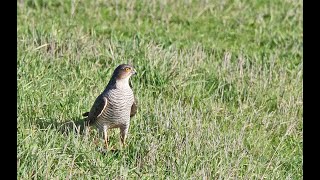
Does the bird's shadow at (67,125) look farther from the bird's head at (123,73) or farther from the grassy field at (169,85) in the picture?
the bird's head at (123,73)

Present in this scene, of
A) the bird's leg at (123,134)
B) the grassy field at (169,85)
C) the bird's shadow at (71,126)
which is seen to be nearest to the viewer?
the grassy field at (169,85)

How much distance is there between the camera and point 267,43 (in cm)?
1119

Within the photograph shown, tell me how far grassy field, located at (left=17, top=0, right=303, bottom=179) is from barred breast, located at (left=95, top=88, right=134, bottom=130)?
0.83 ft

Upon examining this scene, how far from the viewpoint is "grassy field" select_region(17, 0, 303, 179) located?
6594 mm

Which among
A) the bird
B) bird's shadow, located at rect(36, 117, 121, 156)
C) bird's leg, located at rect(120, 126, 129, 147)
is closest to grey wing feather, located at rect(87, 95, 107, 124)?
the bird

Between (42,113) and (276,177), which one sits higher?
(42,113)

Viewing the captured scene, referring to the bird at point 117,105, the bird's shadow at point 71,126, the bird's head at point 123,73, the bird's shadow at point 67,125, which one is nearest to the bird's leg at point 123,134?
the bird at point 117,105

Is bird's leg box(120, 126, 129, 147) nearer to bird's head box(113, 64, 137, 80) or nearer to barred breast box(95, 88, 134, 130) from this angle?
barred breast box(95, 88, 134, 130)

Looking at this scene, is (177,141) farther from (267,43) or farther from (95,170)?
(267,43)

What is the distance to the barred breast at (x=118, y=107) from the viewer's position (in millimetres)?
6914

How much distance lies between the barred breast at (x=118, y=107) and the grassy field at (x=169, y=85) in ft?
0.83

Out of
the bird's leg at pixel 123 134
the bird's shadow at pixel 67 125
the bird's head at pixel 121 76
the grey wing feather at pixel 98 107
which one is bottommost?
the bird's leg at pixel 123 134
